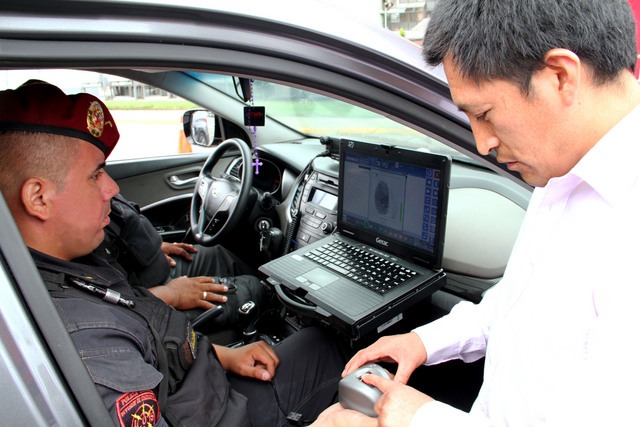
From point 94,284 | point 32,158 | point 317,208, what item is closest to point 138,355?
point 94,284

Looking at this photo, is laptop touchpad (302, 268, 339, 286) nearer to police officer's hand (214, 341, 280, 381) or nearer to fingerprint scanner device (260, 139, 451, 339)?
fingerprint scanner device (260, 139, 451, 339)

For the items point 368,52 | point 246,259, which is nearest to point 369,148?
point 368,52

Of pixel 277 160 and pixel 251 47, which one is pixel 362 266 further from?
pixel 277 160

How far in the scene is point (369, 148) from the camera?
6.16ft

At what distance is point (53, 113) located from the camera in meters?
1.21

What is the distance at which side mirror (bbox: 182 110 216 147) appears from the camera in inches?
128

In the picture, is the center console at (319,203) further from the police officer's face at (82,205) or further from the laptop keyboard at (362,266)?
the police officer's face at (82,205)

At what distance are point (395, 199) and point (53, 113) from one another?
1162 millimetres

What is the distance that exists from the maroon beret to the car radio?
3.98 feet

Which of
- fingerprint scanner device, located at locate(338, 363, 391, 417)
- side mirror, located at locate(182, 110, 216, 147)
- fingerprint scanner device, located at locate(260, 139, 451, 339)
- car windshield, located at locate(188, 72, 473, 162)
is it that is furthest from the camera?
side mirror, located at locate(182, 110, 216, 147)

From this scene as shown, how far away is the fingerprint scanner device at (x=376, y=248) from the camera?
1620 mm

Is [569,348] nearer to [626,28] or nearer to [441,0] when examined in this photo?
[626,28]

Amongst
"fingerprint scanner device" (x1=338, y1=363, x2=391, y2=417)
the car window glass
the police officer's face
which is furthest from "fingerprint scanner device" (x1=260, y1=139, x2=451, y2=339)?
the police officer's face

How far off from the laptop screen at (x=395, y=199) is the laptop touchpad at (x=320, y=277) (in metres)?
0.25
